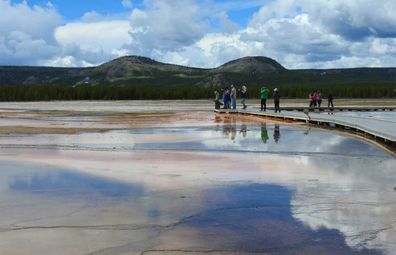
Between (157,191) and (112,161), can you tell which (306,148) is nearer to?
(112,161)

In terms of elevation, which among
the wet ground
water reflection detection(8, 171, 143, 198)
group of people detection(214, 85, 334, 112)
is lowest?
the wet ground

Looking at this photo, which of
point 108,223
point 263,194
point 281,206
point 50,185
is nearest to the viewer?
point 108,223

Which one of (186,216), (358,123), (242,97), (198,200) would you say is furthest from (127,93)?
(186,216)

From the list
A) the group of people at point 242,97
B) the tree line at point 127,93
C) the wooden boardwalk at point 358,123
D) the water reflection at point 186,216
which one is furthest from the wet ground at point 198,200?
the tree line at point 127,93

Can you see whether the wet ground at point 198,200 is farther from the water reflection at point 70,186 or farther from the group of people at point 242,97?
the group of people at point 242,97

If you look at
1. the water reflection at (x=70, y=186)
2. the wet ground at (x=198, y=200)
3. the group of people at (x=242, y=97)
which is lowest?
the wet ground at (x=198, y=200)

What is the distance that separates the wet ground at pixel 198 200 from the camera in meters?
6.89

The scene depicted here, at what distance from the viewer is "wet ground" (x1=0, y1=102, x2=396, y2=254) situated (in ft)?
22.6

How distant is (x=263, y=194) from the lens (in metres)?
9.75

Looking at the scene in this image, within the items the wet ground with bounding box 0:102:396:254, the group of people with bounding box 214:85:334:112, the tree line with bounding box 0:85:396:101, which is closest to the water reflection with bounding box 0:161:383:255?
the wet ground with bounding box 0:102:396:254

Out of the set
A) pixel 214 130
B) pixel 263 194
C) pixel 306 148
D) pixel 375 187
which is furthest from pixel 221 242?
pixel 214 130

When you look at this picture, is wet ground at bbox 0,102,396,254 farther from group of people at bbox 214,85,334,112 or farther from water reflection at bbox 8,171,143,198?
group of people at bbox 214,85,334,112

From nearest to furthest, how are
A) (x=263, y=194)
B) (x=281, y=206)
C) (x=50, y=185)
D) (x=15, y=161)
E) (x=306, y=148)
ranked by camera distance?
(x=281, y=206), (x=263, y=194), (x=50, y=185), (x=15, y=161), (x=306, y=148)

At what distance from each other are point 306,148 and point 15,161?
7.47 meters
